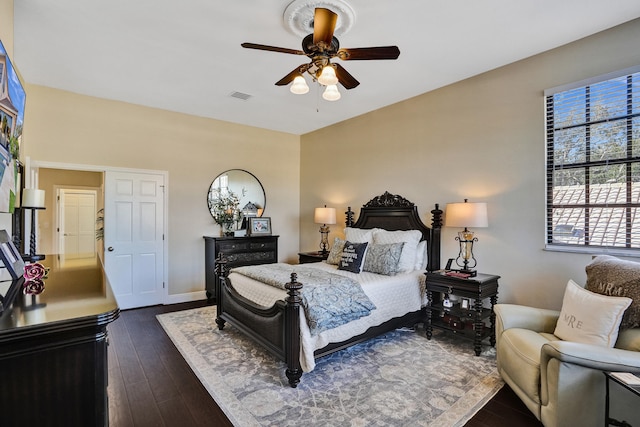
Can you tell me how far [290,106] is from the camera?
16.0ft

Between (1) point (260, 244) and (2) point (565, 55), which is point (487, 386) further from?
(1) point (260, 244)

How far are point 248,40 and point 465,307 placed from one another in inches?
142

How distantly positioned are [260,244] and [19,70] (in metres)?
3.78

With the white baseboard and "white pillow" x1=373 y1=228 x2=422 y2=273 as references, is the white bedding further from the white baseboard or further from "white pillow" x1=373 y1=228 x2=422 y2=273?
the white baseboard

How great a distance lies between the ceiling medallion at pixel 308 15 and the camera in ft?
8.00

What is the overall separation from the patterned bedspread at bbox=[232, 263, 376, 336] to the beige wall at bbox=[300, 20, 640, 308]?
1.62 m

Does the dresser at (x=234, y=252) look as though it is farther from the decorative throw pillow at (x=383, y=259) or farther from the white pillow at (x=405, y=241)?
the decorative throw pillow at (x=383, y=259)

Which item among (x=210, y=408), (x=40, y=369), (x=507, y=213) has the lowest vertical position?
(x=210, y=408)

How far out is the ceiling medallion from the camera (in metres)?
2.44

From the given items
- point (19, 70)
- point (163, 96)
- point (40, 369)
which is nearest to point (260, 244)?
point (163, 96)

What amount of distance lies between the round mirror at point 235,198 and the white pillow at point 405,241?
2.55m

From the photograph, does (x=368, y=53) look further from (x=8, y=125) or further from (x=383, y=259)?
(x=8, y=125)

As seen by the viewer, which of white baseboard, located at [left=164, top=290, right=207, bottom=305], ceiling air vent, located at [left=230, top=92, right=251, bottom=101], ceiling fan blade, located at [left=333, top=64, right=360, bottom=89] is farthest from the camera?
white baseboard, located at [left=164, top=290, right=207, bottom=305]

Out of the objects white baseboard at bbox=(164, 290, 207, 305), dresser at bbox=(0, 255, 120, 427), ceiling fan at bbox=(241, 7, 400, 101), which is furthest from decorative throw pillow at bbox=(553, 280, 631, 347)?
white baseboard at bbox=(164, 290, 207, 305)
